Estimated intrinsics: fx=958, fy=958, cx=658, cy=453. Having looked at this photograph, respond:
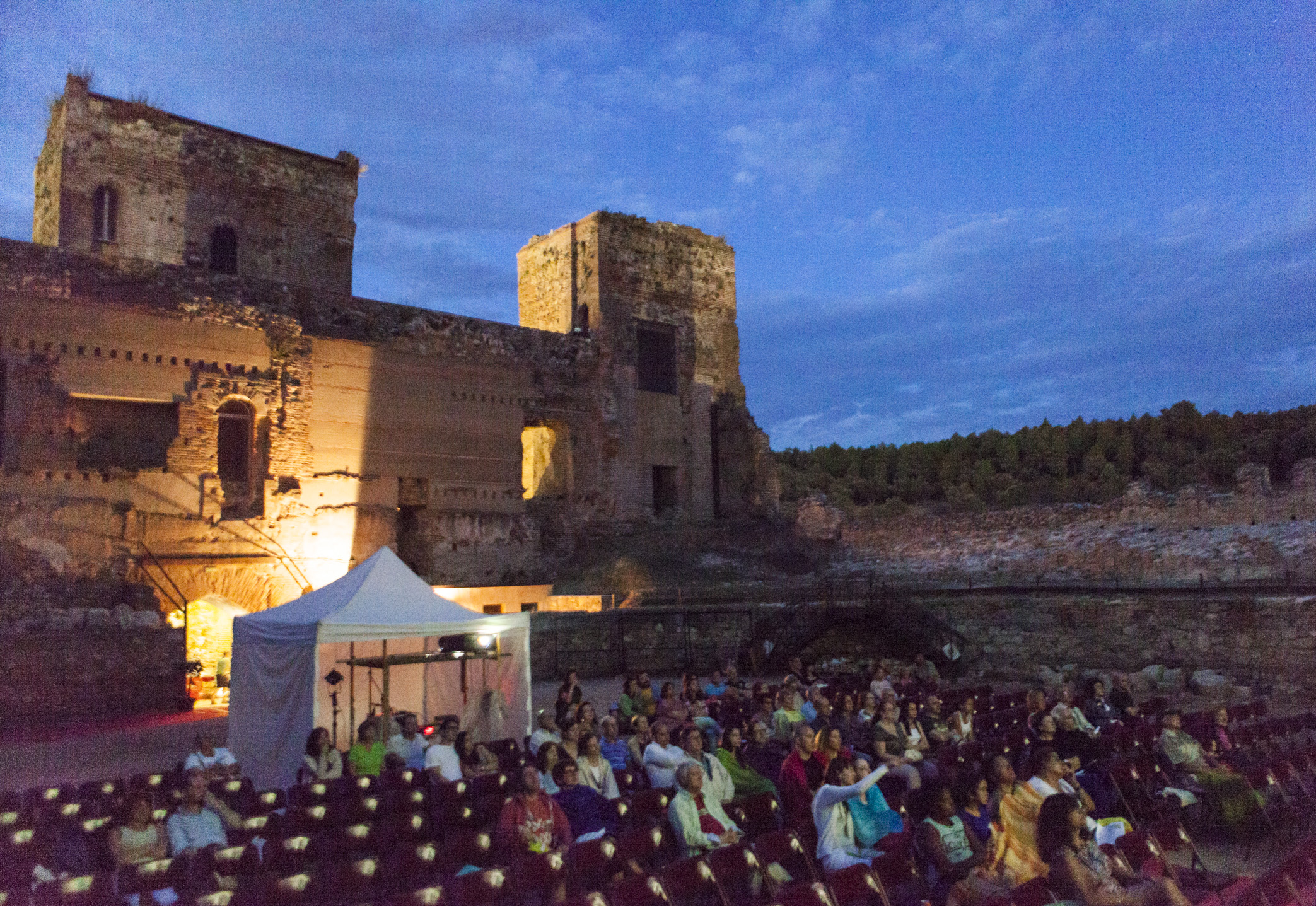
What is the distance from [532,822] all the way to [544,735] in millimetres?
2222

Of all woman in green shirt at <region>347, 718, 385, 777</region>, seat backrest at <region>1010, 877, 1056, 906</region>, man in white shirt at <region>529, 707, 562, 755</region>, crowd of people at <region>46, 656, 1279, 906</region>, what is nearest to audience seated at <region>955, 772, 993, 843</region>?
crowd of people at <region>46, 656, 1279, 906</region>

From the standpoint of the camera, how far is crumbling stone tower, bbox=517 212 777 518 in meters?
28.6

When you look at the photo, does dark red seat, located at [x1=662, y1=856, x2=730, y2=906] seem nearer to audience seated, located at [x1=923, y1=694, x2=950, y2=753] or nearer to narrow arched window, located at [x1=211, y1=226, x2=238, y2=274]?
audience seated, located at [x1=923, y1=694, x2=950, y2=753]

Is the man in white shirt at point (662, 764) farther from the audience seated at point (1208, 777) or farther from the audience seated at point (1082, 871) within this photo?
the audience seated at point (1208, 777)

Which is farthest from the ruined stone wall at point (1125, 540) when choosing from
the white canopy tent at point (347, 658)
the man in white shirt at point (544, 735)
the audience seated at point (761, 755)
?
the man in white shirt at point (544, 735)

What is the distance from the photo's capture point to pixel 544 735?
8062 millimetres

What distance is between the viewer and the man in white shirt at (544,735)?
26.0ft

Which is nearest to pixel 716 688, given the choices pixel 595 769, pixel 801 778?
pixel 595 769

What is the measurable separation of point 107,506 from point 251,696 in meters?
10.7

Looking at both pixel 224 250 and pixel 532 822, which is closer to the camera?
pixel 532 822

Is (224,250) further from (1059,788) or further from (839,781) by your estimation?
(1059,788)

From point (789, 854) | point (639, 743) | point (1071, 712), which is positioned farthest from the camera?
point (1071, 712)

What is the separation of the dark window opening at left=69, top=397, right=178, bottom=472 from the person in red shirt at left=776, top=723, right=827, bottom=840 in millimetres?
16760

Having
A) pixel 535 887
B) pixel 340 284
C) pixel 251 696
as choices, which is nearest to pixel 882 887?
pixel 535 887
